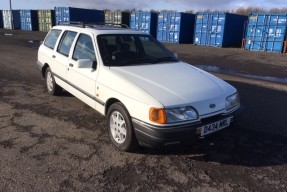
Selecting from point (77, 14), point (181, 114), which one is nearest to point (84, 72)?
point (181, 114)

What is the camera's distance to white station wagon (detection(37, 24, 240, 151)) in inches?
134

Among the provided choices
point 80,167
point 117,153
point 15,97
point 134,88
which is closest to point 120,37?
point 134,88

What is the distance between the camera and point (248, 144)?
4316 millimetres

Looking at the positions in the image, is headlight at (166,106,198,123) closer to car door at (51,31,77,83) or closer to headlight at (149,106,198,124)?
headlight at (149,106,198,124)

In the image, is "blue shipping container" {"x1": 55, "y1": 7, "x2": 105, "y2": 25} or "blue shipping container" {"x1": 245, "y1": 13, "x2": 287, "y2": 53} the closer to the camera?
"blue shipping container" {"x1": 245, "y1": 13, "x2": 287, "y2": 53}

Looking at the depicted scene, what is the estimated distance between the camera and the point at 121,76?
399 centimetres

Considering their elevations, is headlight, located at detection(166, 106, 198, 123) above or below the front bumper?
above

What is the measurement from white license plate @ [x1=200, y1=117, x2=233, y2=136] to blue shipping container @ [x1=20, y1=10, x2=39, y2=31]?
4080cm

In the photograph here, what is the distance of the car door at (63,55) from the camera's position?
17.6 feet

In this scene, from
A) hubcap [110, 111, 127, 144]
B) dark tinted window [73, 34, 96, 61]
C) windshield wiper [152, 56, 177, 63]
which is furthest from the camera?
windshield wiper [152, 56, 177, 63]

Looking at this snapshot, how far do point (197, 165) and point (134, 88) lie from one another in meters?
1.29

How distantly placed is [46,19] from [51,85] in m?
34.5

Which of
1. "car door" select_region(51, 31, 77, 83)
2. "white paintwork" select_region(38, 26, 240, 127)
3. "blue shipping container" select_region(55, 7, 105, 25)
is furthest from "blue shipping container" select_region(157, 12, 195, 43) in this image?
"white paintwork" select_region(38, 26, 240, 127)

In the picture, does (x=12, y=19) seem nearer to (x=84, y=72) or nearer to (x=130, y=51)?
(x=84, y=72)
